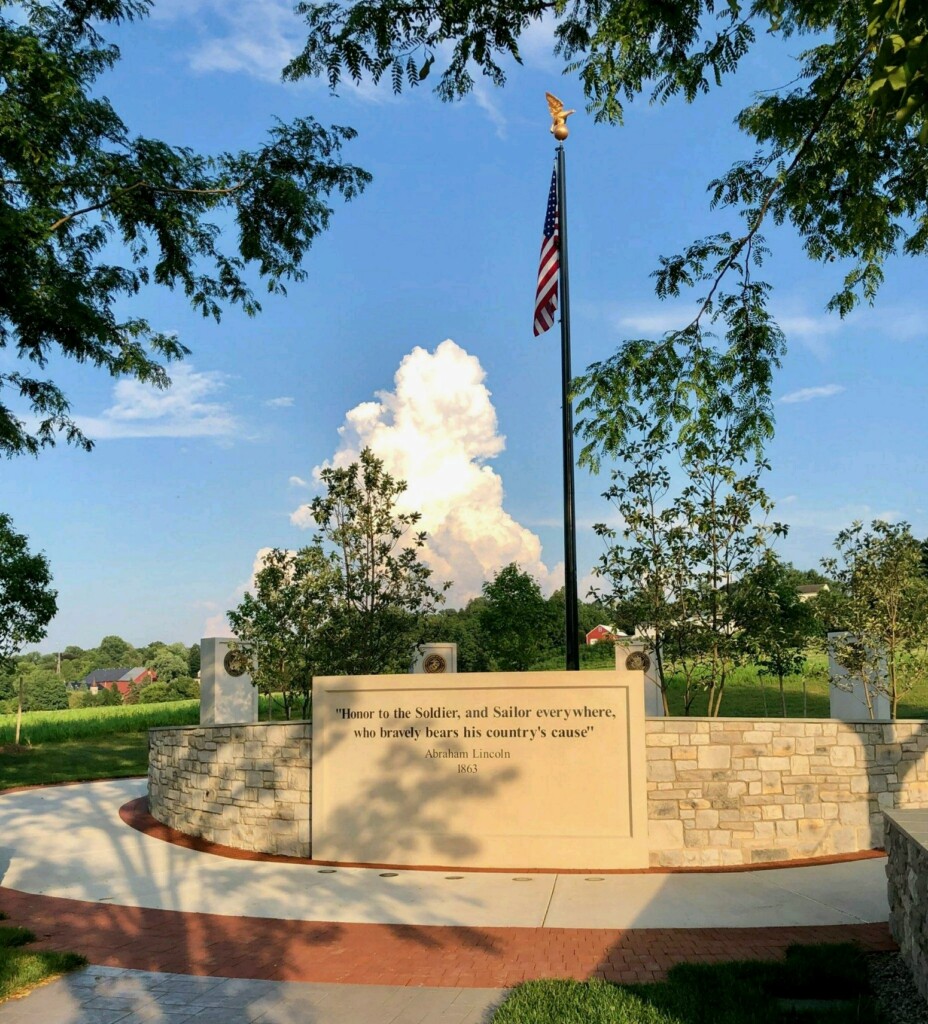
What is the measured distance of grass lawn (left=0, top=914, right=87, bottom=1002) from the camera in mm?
5891

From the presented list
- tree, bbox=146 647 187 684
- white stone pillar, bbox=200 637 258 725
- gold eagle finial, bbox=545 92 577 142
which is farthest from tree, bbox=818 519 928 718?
tree, bbox=146 647 187 684

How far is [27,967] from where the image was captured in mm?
6168

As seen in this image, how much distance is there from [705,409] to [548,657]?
28748 mm

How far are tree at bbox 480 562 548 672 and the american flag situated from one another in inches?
635

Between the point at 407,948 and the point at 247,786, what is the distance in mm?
4954

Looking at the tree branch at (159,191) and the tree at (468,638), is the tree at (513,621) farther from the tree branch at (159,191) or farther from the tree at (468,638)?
the tree branch at (159,191)

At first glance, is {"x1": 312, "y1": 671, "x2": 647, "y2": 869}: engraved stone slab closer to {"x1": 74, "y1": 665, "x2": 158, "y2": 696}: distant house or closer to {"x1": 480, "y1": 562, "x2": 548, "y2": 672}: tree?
{"x1": 480, "y1": 562, "x2": 548, "y2": 672}: tree

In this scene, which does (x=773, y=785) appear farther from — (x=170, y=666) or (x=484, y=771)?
(x=170, y=666)

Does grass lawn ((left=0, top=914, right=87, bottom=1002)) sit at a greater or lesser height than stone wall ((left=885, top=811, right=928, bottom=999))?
lesser

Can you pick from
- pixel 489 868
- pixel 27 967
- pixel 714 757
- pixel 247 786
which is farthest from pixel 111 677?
pixel 27 967

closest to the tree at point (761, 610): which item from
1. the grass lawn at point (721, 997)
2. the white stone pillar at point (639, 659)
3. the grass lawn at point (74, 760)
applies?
the white stone pillar at point (639, 659)

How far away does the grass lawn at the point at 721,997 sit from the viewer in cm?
481

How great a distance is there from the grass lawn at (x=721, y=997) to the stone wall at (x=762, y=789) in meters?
3.68

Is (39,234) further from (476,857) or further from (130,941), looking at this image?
(476,857)
